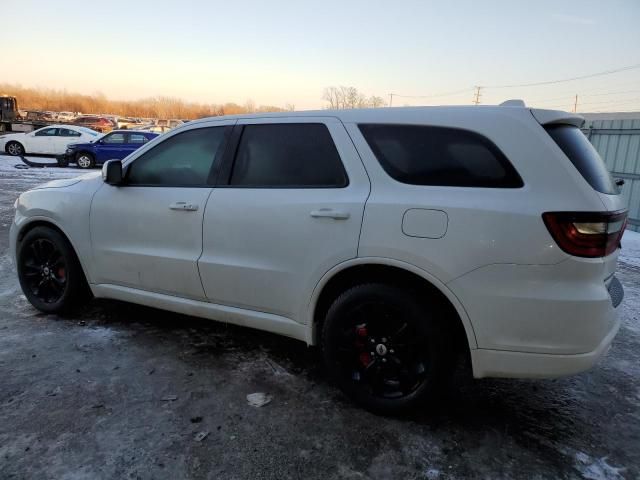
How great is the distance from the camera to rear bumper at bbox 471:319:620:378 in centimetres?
236

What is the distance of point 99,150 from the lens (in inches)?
694

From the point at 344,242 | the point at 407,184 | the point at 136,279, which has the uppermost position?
the point at 407,184

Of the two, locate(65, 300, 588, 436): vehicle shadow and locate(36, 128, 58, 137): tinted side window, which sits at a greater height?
locate(36, 128, 58, 137): tinted side window

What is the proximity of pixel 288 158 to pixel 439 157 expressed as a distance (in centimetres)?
100

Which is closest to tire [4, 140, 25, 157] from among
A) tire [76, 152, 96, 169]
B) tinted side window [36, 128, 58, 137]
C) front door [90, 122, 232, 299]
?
tinted side window [36, 128, 58, 137]

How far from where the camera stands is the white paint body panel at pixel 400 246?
7.55ft

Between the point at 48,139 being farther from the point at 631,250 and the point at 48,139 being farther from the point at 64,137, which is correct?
the point at 631,250

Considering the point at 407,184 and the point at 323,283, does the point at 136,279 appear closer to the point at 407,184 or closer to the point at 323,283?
the point at 323,283

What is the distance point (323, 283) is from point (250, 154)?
3.50 feet

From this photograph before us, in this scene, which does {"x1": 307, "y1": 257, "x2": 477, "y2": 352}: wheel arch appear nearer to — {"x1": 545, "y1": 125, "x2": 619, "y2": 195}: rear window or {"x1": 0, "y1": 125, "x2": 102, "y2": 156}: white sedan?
{"x1": 545, "y1": 125, "x2": 619, "y2": 195}: rear window

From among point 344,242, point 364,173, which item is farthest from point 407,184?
point 344,242

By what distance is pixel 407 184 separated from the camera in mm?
2615

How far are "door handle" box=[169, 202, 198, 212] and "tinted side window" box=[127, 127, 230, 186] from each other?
17 cm

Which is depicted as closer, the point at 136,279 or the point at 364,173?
the point at 364,173
